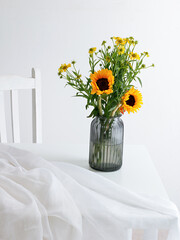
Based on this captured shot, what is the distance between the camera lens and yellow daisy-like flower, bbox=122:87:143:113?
941 millimetres

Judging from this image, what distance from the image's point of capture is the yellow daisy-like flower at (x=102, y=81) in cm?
92

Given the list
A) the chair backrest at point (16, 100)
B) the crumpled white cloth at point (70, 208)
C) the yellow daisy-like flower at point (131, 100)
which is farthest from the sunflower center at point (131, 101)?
the chair backrest at point (16, 100)

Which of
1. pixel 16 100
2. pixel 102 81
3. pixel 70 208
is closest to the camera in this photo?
pixel 70 208

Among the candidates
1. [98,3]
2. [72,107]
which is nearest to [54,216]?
[72,107]

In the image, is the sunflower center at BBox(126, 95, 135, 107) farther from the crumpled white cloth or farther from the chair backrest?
the chair backrest

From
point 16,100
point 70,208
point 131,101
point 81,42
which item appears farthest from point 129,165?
point 81,42

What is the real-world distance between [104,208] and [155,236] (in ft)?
0.53

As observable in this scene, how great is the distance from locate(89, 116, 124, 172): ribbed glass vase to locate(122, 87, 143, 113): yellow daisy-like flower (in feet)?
0.23

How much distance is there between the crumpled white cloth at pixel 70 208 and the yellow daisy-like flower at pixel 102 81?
0.24 m

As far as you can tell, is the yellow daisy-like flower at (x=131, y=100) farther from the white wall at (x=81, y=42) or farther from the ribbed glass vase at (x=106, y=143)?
the white wall at (x=81, y=42)

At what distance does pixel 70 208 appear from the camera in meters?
0.75

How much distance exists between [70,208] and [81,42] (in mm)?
1481

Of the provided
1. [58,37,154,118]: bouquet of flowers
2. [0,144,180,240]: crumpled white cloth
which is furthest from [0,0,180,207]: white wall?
[0,144,180,240]: crumpled white cloth

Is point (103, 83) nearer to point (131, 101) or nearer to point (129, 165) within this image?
point (131, 101)
